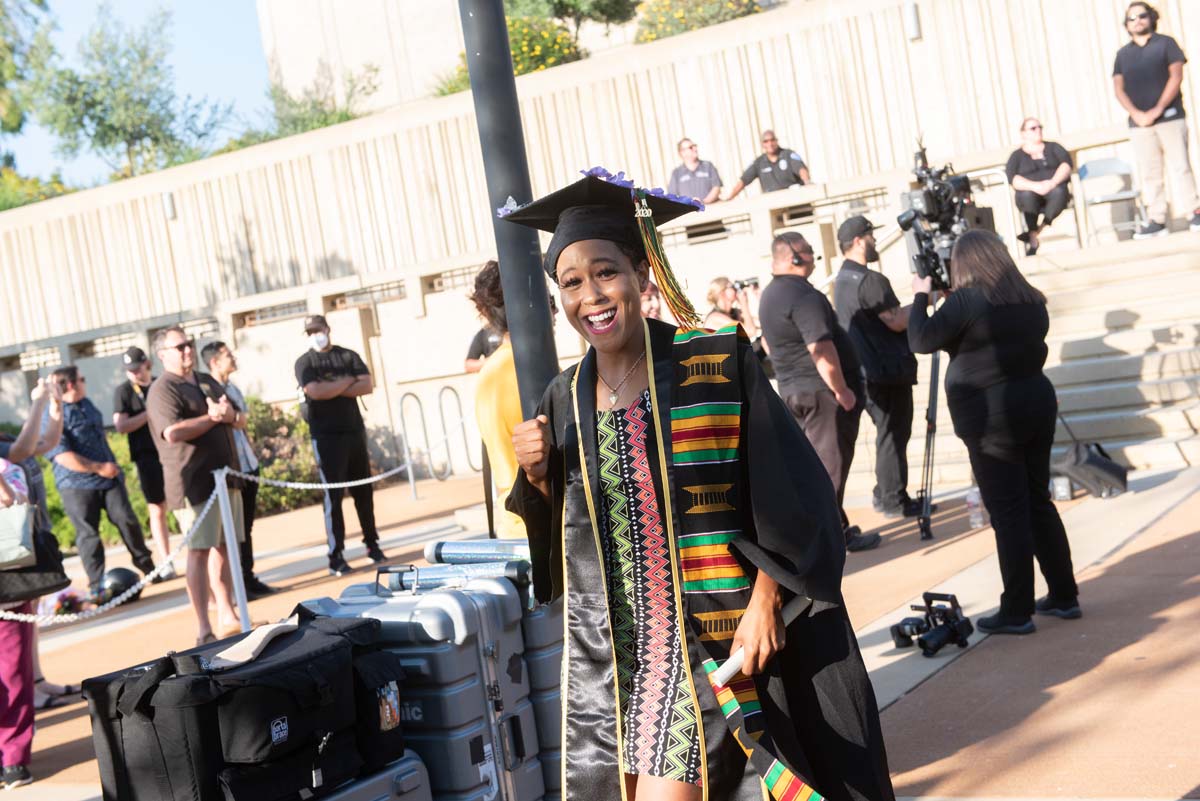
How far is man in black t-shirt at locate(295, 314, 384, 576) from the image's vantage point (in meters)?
10.4

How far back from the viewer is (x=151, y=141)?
40719 millimetres

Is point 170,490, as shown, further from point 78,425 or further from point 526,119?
point 526,119

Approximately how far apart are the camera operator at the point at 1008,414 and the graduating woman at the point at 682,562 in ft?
11.1

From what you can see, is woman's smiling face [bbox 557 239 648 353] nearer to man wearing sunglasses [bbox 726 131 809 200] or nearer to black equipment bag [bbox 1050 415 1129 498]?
black equipment bag [bbox 1050 415 1129 498]

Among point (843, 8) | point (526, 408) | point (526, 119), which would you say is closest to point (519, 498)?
point (526, 408)

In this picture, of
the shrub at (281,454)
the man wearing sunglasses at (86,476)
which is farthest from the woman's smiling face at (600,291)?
the shrub at (281,454)

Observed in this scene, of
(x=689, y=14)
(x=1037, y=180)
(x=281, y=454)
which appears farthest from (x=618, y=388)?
(x=689, y=14)

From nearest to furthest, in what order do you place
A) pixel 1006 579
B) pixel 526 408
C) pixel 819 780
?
1. pixel 819 780
2. pixel 526 408
3. pixel 1006 579

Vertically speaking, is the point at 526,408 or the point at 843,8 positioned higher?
the point at 843,8

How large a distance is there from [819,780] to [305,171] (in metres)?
20.4

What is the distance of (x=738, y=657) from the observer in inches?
111

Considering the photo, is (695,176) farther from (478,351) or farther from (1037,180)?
(478,351)

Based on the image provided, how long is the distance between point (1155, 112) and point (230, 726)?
439 inches

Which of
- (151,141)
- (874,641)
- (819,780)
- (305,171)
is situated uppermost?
(151,141)
